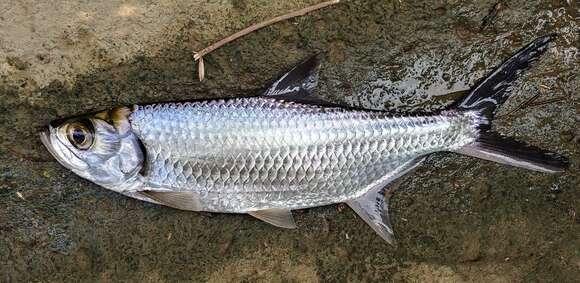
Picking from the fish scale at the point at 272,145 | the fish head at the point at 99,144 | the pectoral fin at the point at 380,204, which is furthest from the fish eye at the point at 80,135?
the pectoral fin at the point at 380,204

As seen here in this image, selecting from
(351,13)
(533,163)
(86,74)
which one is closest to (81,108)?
(86,74)

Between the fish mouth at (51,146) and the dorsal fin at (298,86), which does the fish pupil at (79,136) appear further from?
the dorsal fin at (298,86)

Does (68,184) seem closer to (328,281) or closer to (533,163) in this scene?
Answer: (328,281)

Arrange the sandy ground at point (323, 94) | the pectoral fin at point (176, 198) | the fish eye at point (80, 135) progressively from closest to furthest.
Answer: the fish eye at point (80, 135), the pectoral fin at point (176, 198), the sandy ground at point (323, 94)

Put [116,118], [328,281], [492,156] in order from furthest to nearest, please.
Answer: [328,281]
[492,156]
[116,118]

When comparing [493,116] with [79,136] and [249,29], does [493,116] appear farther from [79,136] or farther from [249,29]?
[79,136]

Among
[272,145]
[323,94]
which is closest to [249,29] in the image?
[323,94]

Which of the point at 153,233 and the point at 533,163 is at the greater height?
the point at 533,163
